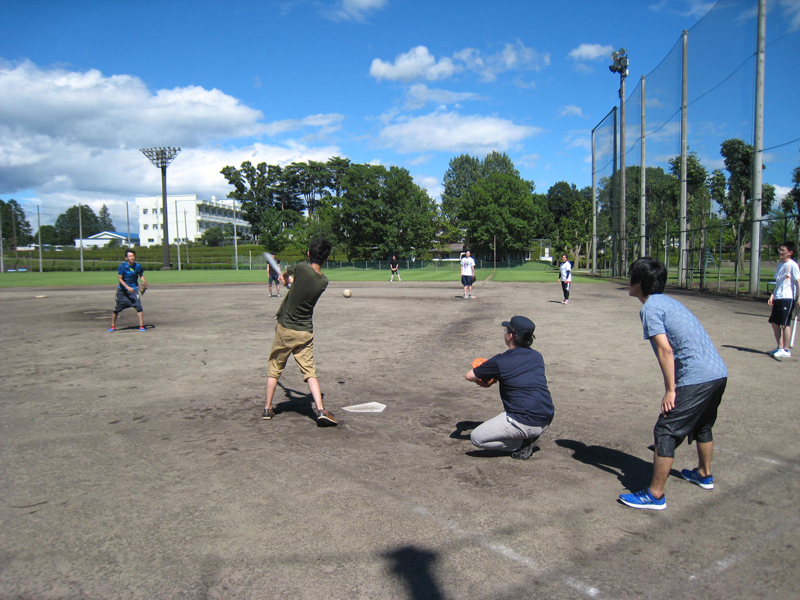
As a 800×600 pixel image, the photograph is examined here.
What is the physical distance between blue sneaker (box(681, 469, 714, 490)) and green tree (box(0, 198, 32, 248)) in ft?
225

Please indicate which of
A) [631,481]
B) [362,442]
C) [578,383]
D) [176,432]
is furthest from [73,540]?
[578,383]

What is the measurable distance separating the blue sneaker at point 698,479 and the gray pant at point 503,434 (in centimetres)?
111

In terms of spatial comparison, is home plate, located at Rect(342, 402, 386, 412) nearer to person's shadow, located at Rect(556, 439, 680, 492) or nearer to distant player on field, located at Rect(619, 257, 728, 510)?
person's shadow, located at Rect(556, 439, 680, 492)

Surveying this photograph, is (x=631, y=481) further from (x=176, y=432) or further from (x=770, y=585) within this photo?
(x=176, y=432)

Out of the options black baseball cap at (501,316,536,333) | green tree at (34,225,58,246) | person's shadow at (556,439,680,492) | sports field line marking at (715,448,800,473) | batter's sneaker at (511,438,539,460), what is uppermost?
green tree at (34,225,58,246)

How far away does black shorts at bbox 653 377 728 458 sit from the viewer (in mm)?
3613

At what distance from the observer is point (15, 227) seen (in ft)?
186

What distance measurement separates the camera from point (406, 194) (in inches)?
2987

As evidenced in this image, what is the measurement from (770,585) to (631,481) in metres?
1.34

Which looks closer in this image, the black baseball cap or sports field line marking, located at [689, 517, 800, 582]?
sports field line marking, located at [689, 517, 800, 582]

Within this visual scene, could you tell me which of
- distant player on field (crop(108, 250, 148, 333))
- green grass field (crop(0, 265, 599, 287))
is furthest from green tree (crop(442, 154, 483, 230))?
distant player on field (crop(108, 250, 148, 333))

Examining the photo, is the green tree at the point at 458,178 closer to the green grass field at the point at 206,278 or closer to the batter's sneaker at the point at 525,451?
the green grass field at the point at 206,278

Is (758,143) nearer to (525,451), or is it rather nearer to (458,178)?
(525,451)

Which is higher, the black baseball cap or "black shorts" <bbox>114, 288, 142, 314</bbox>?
the black baseball cap
